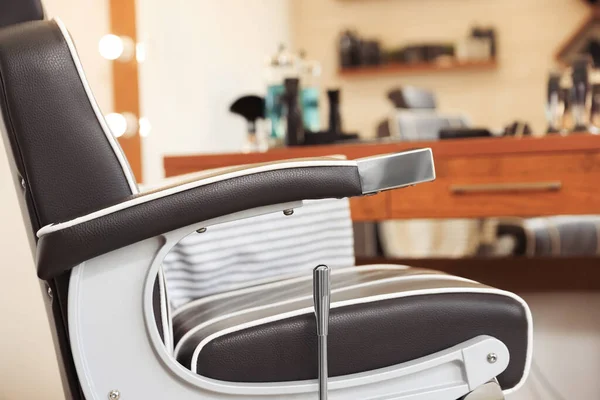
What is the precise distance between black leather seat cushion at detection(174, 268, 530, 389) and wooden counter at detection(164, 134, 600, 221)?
0.81 metres

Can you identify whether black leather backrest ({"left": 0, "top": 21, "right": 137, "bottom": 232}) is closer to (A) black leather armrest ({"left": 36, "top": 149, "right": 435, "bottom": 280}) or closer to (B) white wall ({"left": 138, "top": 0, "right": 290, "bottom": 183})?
(A) black leather armrest ({"left": 36, "top": 149, "right": 435, "bottom": 280})

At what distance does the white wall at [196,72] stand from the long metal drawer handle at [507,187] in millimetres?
858

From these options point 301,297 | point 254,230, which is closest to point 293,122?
point 254,230

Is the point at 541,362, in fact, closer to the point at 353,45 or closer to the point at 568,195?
the point at 568,195

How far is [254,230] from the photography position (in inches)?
58.3

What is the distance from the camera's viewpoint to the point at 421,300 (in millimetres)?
934

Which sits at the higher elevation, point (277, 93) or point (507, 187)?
point (277, 93)

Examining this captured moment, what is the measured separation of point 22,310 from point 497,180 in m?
1.14

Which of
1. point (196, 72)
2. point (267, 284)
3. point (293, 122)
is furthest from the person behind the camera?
point (196, 72)

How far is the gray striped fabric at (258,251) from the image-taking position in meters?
1.36

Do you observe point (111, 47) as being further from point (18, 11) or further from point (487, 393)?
point (487, 393)

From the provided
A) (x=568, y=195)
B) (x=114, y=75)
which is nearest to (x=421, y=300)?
(x=568, y=195)

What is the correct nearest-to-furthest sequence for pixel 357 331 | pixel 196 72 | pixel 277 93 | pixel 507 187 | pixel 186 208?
1. pixel 186 208
2. pixel 357 331
3. pixel 507 187
4. pixel 277 93
5. pixel 196 72

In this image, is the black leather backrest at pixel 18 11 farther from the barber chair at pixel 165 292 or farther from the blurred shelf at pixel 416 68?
the blurred shelf at pixel 416 68
